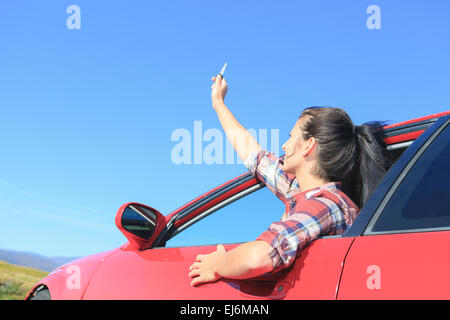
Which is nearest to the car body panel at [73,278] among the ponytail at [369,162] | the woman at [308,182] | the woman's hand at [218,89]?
the woman at [308,182]

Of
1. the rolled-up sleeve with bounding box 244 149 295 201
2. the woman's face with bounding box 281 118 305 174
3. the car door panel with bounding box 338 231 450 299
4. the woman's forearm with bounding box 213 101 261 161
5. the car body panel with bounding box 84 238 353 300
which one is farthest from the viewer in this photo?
the woman's forearm with bounding box 213 101 261 161

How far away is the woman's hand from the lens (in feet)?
9.58

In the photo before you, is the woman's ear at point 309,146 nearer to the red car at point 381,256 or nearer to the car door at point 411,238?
the red car at point 381,256

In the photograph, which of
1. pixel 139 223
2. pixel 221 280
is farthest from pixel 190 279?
pixel 139 223

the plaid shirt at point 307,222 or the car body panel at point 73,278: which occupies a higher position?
the plaid shirt at point 307,222

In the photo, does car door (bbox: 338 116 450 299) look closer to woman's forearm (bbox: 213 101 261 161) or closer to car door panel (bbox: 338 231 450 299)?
car door panel (bbox: 338 231 450 299)

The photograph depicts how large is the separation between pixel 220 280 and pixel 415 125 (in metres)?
0.92

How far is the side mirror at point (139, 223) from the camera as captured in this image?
2.53m

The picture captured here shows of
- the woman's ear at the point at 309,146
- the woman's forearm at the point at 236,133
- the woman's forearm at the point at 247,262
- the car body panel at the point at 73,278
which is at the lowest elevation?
the car body panel at the point at 73,278

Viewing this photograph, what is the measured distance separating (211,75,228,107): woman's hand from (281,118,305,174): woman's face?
0.82 meters

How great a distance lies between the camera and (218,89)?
9.64 feet

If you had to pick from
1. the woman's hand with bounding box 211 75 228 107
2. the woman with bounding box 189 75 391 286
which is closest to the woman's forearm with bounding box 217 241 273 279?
the woman with bounding box 189 75 391 286

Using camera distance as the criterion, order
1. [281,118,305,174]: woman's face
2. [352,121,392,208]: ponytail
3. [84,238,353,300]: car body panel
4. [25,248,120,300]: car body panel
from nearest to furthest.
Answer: [84,238,353,300]: car body panel < [352,121,392,208]: ponytail < [281,118,305,174]: woman's face < [25,248,120,300]: car body panel

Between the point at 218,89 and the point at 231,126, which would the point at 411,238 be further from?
the point at 218,89
